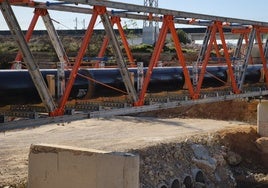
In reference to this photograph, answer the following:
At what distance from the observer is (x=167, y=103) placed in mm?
20859

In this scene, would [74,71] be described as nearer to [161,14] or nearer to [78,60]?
[78,60]

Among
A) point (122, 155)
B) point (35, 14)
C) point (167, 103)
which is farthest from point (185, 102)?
point (35, 14)

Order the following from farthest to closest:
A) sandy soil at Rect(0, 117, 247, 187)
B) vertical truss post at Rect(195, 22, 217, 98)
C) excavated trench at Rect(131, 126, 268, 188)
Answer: excavated trench at Rect(131, 126, 268, 188) → sandy soil at Rect(0, 117, 247, 187) → vertical truss post at Rect(195, 22, 217, 98)

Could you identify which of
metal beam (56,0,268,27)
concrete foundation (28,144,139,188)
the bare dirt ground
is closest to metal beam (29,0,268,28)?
metal beam (56,0,268,27)

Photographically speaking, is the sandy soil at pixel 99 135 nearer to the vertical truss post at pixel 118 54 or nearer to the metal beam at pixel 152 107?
the metal beam at pixel 152 107

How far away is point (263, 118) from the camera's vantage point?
3559 centimetres

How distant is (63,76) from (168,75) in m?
8.11

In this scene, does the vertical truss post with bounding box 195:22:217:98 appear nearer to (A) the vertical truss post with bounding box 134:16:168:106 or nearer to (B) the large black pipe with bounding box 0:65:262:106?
(B) the large black pipe with bounding box 0:65:262:106

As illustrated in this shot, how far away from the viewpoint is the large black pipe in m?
15.8

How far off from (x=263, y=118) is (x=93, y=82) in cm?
1984

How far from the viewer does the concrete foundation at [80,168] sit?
16609mm

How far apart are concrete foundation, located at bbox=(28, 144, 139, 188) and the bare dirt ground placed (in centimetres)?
359

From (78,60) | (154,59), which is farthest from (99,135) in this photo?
(78,60)

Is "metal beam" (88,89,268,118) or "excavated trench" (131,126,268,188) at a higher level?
"metal beam" (88,89,268,118)
